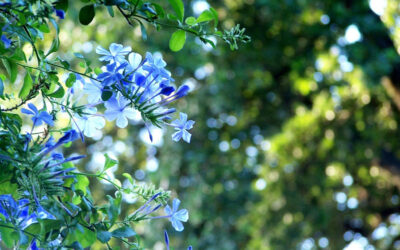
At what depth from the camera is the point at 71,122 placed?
995 millimetres

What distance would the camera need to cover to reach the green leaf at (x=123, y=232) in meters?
0.88

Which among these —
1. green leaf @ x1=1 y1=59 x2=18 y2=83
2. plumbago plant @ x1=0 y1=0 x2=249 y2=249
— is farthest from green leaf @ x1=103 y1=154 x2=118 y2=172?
green leaf @ x1=1 y1=59 x2=18 y2=83

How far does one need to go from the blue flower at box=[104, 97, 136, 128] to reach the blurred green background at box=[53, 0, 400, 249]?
13.9 ft

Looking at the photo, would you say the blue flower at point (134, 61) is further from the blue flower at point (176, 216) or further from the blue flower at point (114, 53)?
the blue flower at point (176, 216)

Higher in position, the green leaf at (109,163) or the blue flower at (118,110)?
the blue flower at (118,110)

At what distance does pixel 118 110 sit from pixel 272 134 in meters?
5.38

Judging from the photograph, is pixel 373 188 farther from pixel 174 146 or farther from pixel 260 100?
pixel 174 146

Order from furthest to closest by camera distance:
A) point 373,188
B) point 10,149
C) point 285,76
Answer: point 373,188
point 285,76
point 10,149

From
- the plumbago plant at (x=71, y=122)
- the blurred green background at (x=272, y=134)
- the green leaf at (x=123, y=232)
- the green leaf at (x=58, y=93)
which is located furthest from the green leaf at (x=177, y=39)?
the blurred green background at (x=272, y=134)

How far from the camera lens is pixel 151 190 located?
3.19ft

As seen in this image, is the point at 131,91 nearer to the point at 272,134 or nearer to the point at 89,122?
the point at 89,122

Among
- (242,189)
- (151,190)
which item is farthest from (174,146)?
(151,190)

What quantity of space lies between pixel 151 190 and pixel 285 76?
565cm

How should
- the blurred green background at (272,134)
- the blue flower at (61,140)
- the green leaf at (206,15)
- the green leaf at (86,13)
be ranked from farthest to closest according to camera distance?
the blurred green background at (272,134)
the green leaf at (206,15)
the green leaf at (86,13)
the blue flower at (61,140)
